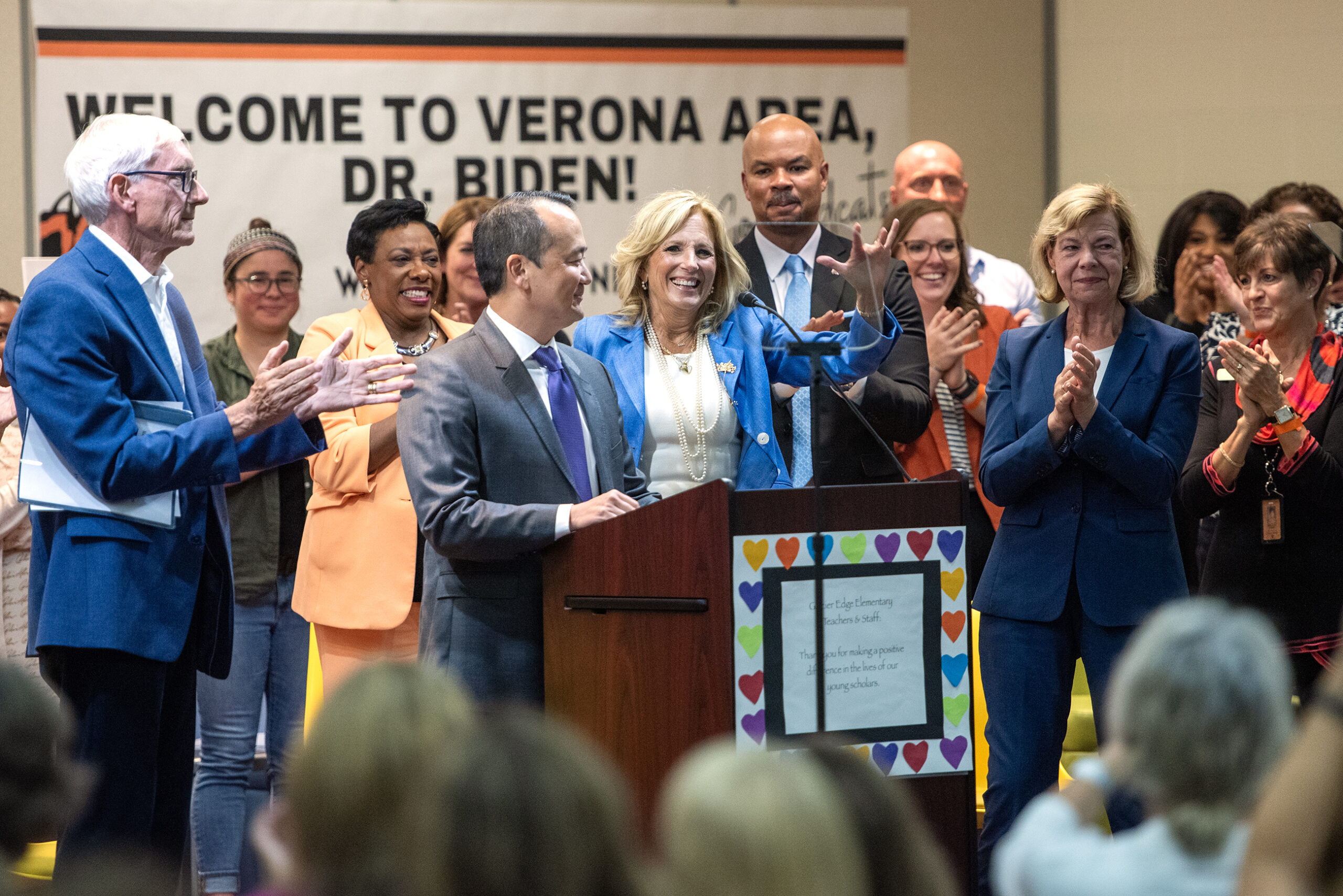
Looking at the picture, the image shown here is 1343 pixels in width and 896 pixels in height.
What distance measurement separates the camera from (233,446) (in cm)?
268

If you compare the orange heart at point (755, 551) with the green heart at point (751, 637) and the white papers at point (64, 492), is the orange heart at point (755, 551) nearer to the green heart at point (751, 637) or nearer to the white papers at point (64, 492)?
the green heart at point (751, 637)

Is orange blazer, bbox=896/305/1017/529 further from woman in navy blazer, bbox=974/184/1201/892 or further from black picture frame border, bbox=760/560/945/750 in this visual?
black picture frame border, bbox=760/560/945/750

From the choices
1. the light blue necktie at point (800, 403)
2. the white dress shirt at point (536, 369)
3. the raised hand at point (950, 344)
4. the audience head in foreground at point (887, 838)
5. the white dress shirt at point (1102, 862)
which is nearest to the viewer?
the audience head in foreground at point (887, 838)

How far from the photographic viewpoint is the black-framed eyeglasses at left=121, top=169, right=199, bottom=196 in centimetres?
280

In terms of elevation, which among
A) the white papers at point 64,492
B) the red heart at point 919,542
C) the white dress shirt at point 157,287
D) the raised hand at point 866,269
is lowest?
the red heart at point 919,542

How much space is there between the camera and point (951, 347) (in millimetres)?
4035

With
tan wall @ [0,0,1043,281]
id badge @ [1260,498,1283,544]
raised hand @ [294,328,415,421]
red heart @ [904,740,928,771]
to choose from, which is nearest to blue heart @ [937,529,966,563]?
red heart @ [904,740,928,771]

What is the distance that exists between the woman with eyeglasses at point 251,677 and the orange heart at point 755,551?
1.61m

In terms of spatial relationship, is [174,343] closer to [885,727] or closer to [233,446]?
[233,446]

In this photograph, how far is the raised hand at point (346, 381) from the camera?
278 centimetres

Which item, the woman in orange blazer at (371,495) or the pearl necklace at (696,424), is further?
the woman in orange blazer at (371,495)

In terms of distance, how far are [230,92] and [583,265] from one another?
3061 millimetres

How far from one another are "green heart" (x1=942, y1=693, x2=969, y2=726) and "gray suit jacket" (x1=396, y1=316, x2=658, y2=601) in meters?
0.79

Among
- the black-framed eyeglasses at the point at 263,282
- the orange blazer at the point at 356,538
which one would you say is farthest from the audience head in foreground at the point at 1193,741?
the black-framed eyeglasses at the point at 263,282
